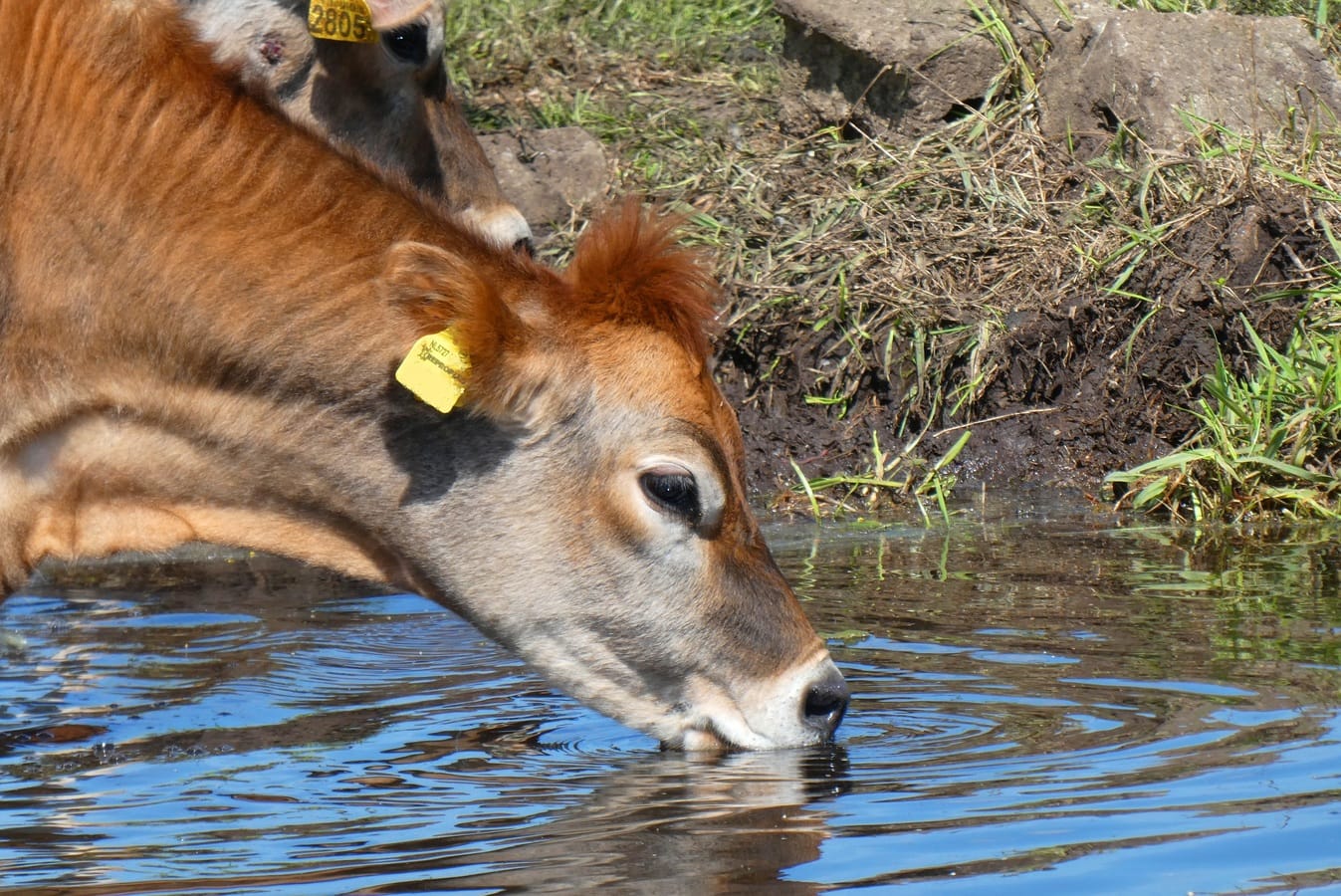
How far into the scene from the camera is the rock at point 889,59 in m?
9.99

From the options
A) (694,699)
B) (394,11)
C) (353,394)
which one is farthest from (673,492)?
(394,11)

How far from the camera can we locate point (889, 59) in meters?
10.0

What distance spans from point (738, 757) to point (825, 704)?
0.84 feet

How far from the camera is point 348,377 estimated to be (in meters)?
4.54

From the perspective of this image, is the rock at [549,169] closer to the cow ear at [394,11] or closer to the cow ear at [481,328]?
the cow ear at [394,11]

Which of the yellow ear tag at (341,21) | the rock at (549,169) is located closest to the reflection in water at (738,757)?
the yellow ear tag at (341,21)

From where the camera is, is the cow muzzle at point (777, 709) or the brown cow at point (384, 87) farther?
the brown cow at point (384, 87)

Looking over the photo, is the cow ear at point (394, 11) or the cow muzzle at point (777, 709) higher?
the cow ear at point (394, 11)

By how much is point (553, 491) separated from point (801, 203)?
517cm

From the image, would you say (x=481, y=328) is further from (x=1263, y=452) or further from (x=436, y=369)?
(x=1263, y=452)

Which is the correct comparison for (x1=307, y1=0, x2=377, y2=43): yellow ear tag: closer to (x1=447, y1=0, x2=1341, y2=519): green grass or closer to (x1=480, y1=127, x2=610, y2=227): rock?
(x1=447, y1=0, x2=1341, y2=519): green grass

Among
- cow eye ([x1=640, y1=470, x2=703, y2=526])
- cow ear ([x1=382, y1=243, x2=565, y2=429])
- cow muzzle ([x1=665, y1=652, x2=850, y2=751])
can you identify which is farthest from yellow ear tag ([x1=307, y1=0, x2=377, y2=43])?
cow muzzle ([x1=665, y1=652, x2=850, y2=751])

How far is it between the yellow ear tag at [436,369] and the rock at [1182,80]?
5.54 m

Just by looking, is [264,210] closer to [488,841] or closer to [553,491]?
[553,491]
